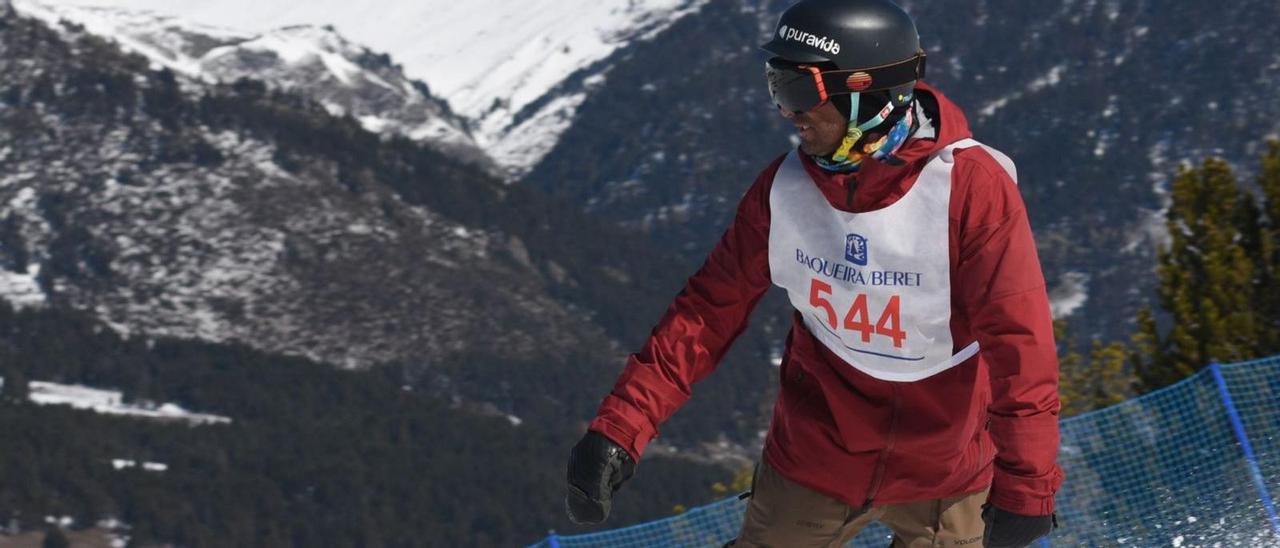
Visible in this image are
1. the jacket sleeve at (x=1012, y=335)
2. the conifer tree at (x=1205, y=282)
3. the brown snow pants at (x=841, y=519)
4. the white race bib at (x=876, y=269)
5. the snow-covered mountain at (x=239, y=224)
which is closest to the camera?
the jacket sleeve at (x=1012, y=335)

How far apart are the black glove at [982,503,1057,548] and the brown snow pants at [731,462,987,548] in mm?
449

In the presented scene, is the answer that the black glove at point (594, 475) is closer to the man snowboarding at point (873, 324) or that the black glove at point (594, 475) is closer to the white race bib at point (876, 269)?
the man snowboarding at point (873, 324)

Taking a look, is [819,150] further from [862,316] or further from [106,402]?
[106,402]

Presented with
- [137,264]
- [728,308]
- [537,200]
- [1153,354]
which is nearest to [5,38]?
[137,264]

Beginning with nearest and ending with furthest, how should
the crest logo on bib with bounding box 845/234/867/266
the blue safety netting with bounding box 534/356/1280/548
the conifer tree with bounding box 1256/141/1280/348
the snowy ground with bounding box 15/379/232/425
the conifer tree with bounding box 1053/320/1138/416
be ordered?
the crest logo on bib with bounding box 845/234/867/266 → the blue safety netting with bounding box 534/356/1280/548 → the conifer tree with bounding box 1256/141/1280/348 → the conifer tree with bounding box 1053/320/1138/416 → the snowy ground with bounding box 15/379/232/425

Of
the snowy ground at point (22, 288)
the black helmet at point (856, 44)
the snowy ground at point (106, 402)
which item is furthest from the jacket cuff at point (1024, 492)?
the snowy ground at point (22, 288)

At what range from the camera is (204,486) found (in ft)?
335

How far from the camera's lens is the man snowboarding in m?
3.88

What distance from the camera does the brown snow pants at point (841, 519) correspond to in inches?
174

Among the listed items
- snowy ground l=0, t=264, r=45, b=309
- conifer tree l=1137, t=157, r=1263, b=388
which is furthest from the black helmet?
snowy ground l=0, t=264, r=45, b=309

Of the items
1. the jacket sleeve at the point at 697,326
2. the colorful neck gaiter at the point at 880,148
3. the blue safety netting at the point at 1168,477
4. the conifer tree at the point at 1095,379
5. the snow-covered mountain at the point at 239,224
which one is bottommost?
the snow-covered mountain at the point at 239,224

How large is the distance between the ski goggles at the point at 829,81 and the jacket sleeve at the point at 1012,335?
0.28m

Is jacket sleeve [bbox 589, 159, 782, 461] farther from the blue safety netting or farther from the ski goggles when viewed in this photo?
the blue safety netting

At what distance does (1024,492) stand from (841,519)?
711 mm
